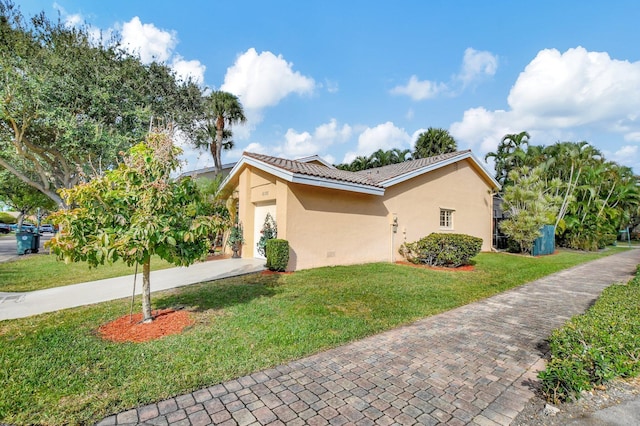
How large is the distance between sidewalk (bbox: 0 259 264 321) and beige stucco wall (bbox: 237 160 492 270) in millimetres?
1983

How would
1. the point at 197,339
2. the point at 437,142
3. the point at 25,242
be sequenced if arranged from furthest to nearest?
the point at 437,142 → the point at 25,242 → the point at 197,339

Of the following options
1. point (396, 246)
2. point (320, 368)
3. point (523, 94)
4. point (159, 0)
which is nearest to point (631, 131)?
point (523, 94)

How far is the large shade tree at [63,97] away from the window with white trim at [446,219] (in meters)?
14.9

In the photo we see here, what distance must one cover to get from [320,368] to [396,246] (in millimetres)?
10166

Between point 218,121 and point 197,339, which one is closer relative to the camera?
point 197,339

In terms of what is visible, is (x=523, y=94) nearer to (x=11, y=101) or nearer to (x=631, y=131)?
(x=631, y=131)

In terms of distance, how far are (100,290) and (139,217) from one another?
4535 mm

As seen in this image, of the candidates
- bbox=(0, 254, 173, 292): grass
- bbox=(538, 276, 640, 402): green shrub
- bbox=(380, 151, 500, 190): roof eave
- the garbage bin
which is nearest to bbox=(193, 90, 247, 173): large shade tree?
the garbage bin

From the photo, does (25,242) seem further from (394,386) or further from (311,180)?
(394,386)

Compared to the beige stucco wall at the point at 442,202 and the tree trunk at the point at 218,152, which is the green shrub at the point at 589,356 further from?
the tree trunk at the point at 218,152

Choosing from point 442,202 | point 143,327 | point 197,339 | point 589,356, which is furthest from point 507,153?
point 143,327

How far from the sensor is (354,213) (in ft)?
39.3

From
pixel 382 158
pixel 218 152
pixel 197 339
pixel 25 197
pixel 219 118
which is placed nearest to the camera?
pixel 197 339

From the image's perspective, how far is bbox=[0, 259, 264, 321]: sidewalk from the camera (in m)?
6.34
